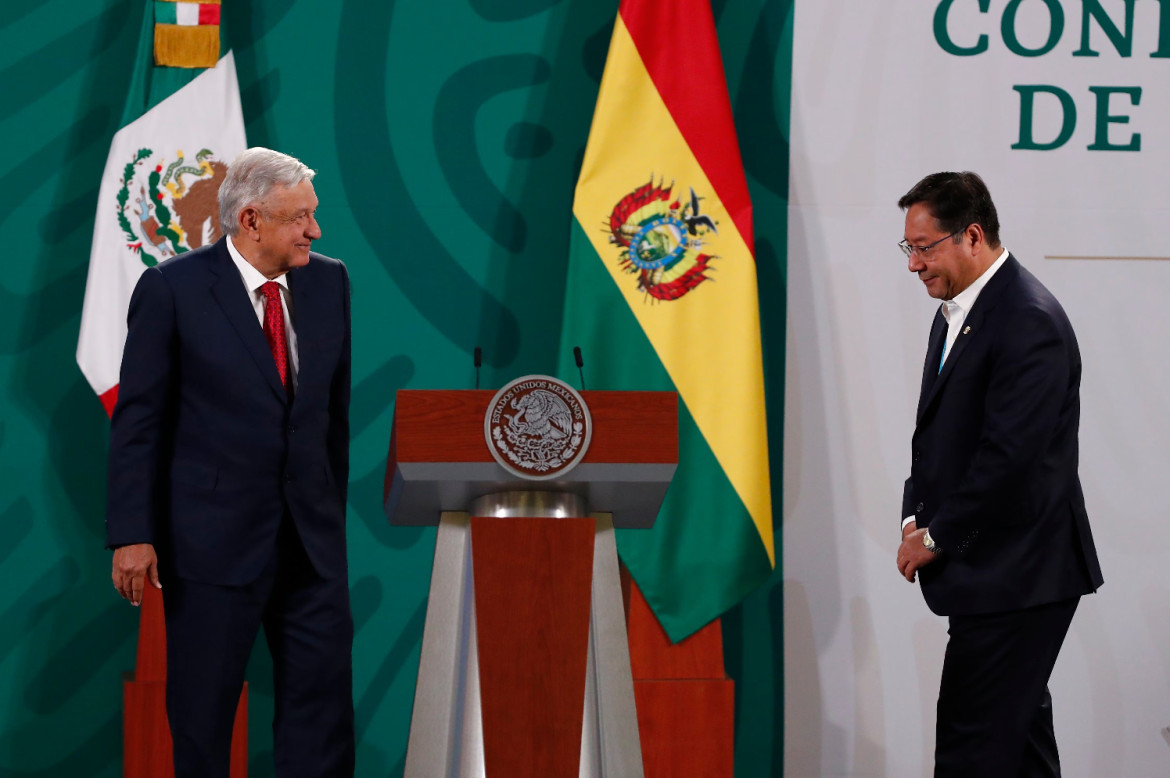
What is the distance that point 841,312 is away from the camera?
3875mm

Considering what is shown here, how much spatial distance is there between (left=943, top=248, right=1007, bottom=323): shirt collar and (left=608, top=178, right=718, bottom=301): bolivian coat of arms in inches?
45.3

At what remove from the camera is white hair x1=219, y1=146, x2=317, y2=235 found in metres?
2.40

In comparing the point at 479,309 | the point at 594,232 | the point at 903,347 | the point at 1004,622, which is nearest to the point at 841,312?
the point at 903,347

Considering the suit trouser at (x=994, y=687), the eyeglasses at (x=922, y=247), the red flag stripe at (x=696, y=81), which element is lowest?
the suit trouser at (x=994, y=687)

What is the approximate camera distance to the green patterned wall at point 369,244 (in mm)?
3660

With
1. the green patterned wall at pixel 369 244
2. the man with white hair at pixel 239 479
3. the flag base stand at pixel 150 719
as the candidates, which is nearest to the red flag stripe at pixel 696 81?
the green patterned wall at pixel 369 244

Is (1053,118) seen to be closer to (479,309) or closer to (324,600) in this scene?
(479,309)

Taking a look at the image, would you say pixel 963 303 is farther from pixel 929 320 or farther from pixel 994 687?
pixel 929 320

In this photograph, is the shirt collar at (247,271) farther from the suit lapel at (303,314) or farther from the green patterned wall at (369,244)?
the green patterned wall at (369,244)

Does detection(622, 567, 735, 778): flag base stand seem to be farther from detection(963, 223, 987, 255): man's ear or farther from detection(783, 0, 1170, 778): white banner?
detection(963, 223, 987, 255): man's ear

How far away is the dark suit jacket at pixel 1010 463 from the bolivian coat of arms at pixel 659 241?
4.03 ft

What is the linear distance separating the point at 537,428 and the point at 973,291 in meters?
0.94

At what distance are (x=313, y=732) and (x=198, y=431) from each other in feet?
2.03

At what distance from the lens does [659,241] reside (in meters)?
3.52
